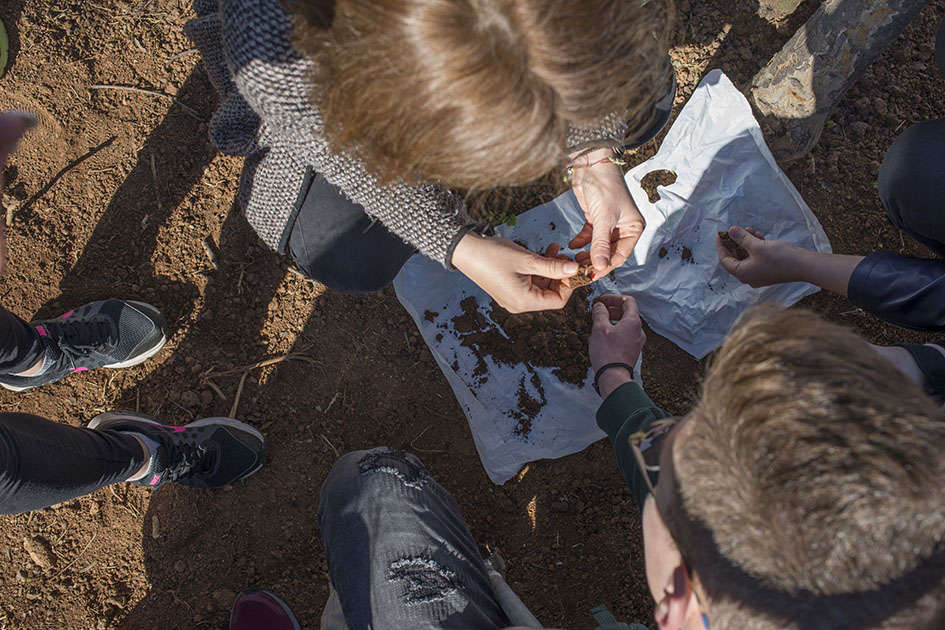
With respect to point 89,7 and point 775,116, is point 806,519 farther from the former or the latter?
point 89,7

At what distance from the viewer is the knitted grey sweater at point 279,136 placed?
1.16 meters

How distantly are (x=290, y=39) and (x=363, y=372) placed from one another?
1.37 metres

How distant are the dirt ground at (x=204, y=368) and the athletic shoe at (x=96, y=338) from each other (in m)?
0.11

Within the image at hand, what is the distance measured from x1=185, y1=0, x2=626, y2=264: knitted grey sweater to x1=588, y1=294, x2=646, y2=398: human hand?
2.14 ft

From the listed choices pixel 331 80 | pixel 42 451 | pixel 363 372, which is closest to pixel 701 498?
pixel 331 80

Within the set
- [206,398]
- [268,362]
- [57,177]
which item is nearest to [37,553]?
[206,398]

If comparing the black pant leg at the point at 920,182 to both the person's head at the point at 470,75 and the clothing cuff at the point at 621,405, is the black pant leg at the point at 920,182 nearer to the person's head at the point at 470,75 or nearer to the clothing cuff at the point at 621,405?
the clothing cuff at the point at 621,405

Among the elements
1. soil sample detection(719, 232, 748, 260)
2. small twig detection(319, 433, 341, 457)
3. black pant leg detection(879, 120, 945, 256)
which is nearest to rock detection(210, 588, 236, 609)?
small twig detection(319, 433, 341, 457)

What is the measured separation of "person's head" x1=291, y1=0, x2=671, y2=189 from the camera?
0.87 meters

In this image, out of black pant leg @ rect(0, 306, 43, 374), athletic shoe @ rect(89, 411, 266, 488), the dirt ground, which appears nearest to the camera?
black pant leg @ rect(0, 306, 43, 374)

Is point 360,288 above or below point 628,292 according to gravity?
below

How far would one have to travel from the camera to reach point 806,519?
31.3 inches

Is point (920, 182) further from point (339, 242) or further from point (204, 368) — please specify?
point (204, 368)

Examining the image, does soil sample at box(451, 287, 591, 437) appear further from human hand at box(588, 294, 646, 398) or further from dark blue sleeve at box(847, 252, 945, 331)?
dark blue sleeve at box(847, 252, 945, 331)
